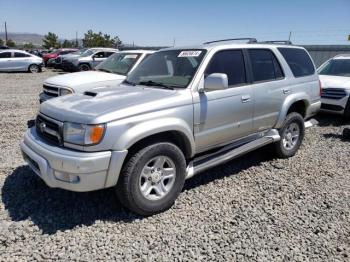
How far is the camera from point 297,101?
17.3 ft

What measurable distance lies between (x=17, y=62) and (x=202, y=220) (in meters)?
20.8

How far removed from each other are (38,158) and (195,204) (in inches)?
71.0

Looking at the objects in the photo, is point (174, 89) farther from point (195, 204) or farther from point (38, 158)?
point (38, 158)

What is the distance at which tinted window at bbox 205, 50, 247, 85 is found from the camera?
4.09 m

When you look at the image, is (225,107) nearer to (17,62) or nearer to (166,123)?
(166,123)

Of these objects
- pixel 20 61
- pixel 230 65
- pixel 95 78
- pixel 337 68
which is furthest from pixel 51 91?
pixel 20 61

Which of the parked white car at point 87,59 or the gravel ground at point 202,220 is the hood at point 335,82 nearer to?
the gravel ground at point 202,220

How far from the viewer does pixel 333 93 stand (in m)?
7.91

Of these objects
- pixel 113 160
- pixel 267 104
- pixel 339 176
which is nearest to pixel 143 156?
pixel 113 160

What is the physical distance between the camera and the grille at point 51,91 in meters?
6.99

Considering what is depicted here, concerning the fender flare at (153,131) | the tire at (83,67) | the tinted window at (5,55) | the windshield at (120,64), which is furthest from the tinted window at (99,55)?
the fender flare at (153,131)

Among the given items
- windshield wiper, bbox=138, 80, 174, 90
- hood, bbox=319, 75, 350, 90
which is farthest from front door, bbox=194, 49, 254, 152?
hood, bbox=319, 75, 350, 90

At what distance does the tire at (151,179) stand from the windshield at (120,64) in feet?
16.2

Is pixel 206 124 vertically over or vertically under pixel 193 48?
under
